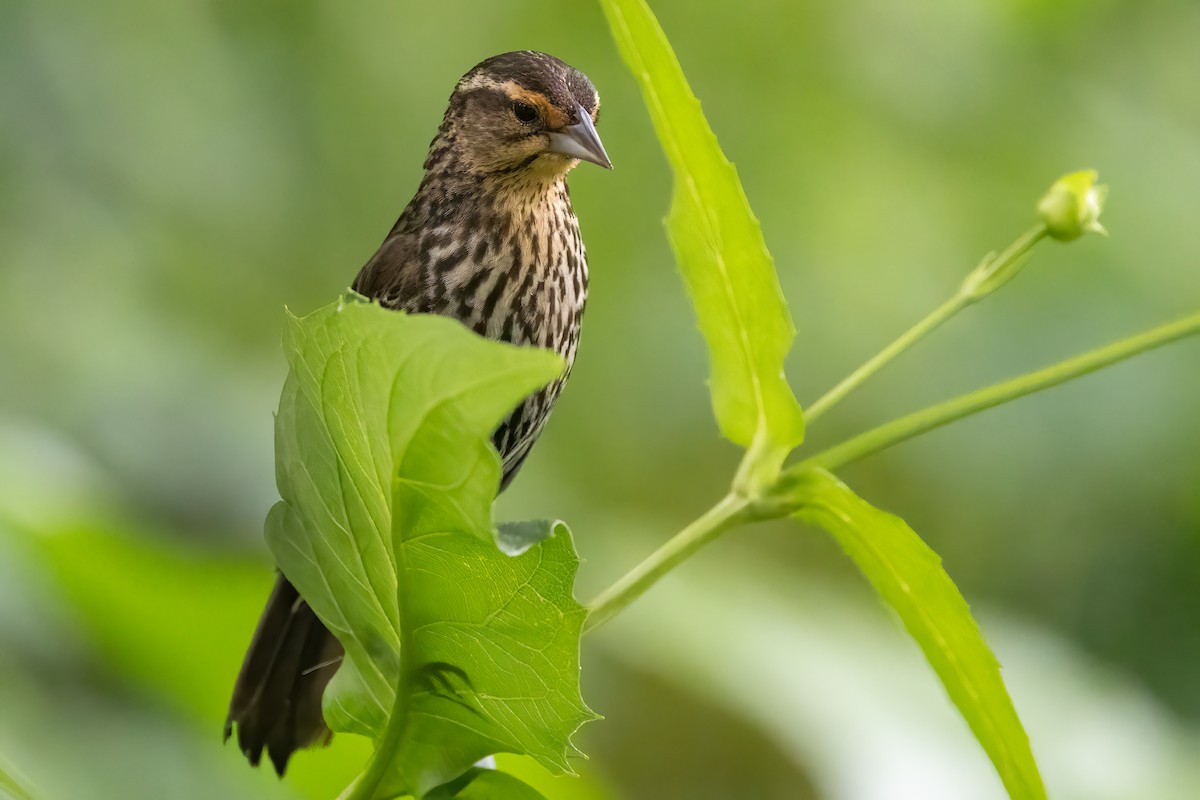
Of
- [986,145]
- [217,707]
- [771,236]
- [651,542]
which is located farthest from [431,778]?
[986,145]

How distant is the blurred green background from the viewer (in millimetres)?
2357

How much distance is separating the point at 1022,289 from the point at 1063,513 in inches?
18.2

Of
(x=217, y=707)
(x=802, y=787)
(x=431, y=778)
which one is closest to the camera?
(x=431, y=778)

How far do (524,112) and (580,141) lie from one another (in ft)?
0.28

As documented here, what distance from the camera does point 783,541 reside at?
10.1 ft

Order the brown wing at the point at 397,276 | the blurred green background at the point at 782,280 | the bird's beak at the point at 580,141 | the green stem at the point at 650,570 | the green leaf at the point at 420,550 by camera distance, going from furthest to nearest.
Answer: the blurred green background at the point at 782,280 → the brown wing at the point at 397,276 → the bird's beak at the point at 580,141 → the green stem at the point at 650,570 → the green leaf at the point at 420,550

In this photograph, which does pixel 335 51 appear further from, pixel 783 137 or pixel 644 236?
pixel 783 137

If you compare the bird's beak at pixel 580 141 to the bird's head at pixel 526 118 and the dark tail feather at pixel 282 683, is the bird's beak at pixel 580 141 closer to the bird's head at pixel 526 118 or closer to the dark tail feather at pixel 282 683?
the bird's head at pixel 526 118

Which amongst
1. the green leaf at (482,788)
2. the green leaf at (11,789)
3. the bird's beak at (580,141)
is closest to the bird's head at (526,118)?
the bird's beak at (580,141)

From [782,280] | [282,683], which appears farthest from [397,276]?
[782,280]

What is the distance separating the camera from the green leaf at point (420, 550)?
2.40 ft

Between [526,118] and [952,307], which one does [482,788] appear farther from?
[526,118]

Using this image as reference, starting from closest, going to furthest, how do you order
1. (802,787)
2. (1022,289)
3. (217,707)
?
1. (217,707)
2. (802,787)
3. (1022,289)

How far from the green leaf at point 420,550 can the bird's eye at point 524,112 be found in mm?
651
